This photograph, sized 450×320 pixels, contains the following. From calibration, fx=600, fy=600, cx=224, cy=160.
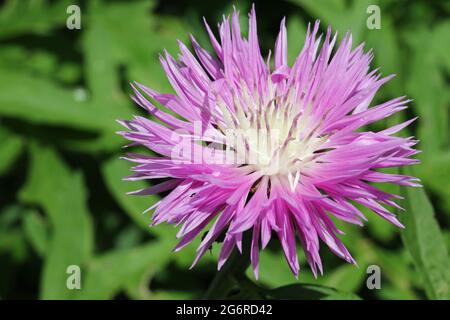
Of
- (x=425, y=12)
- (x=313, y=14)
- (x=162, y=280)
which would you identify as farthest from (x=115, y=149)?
(x=425, y=12)

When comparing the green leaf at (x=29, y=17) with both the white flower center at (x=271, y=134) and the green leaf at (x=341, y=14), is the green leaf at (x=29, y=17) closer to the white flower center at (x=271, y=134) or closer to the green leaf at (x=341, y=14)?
the green leaf at (x=341, y=14)

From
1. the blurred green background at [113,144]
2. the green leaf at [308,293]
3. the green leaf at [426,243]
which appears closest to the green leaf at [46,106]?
the blurred green background at [113,144]

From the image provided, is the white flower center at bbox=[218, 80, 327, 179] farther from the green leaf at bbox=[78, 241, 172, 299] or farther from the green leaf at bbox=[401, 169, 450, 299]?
the green leaf at bbox=[78, 241, 172, 299]

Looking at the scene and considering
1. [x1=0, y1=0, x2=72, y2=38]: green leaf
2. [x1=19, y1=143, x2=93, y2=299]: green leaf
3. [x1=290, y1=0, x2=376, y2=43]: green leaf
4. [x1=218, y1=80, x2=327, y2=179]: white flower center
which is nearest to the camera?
[x1=218, y1=80, x2=327, y2=179]: white flower center

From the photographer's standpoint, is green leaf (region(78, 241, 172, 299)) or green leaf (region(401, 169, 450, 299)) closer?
green leaf (region(401, 169, 450, 299))

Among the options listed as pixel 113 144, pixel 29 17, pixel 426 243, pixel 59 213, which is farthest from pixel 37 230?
pixel 426 243

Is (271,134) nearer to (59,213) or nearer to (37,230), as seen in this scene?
(59,213)

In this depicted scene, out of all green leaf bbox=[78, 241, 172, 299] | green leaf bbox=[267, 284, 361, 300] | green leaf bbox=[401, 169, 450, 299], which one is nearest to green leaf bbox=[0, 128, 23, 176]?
green leaf bbox=[78, 241, 172, 299]
